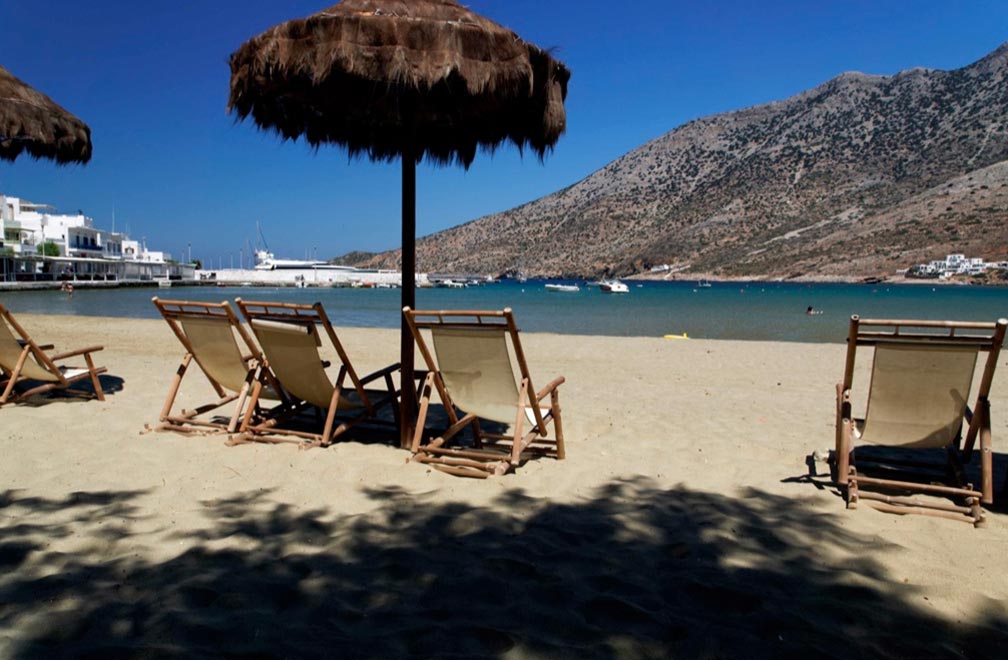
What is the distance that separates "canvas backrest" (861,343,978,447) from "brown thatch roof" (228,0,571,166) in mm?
2273

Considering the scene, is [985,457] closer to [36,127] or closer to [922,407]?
[922,407]

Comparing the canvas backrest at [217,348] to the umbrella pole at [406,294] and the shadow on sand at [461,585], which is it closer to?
the umbrella pole at [406,294]

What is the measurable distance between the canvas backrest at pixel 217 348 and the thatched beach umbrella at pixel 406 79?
1182 millimetres

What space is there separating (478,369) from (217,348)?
194 centimetres

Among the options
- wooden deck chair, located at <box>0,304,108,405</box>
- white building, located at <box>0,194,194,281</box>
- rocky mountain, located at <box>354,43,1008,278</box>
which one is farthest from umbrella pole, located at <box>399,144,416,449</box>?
rocky mountain, located at <box>354,43,1008,278</box>

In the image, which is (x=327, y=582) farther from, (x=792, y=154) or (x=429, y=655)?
(x=792, y=154)

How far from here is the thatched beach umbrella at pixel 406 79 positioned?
349cm

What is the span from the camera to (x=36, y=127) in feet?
20.5

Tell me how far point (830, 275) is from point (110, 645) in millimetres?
79122

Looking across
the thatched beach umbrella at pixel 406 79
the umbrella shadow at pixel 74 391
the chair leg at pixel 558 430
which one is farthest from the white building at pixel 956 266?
the umbrella shadow at pixel 74 391

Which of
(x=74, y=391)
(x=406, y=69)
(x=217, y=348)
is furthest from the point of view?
(x=74, y=391)

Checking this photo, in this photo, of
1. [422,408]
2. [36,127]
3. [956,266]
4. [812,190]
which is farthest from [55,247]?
[956,266]

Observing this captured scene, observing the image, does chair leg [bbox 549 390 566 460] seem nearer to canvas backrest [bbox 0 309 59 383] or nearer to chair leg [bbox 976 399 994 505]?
chair leg [bbox 976 399 994 505]

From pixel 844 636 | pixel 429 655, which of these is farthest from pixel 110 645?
pixel 844 636
